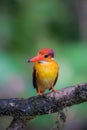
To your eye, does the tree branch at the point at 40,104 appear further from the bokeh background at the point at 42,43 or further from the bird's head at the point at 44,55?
the bokeh background at the point at 42,43

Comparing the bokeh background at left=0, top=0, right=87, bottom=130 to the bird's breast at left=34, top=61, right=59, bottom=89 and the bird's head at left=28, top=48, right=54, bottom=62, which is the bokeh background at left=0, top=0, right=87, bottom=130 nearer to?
the bird's breast at left=34, top=61, right=59, bottom=89

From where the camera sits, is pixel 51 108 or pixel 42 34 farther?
pixel 42 34

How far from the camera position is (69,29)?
349 inches

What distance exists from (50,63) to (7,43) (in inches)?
149

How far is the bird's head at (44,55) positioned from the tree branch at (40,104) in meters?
0.28

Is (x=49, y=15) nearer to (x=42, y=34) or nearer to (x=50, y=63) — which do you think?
(x=42, y=34)

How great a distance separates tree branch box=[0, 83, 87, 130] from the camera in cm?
391

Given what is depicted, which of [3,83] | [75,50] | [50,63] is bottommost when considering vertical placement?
[3,83]

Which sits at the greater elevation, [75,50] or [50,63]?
[50,63]

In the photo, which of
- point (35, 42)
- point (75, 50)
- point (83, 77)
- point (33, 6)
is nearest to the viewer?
point (83, 77)

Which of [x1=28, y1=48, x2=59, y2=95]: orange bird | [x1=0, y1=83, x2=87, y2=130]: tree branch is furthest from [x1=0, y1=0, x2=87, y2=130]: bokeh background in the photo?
[x1=0, y1=83, x2=87, y2=130]: tree branch

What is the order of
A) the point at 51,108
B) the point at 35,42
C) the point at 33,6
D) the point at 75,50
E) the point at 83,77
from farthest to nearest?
the point at 33,6
the point at 35,42
the point at 75,50
the point at 83,77
the point at 51,108

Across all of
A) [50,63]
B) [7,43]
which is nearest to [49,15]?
[7,43]

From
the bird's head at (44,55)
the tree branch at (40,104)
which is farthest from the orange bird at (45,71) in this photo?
the tree branch at (40,104)
